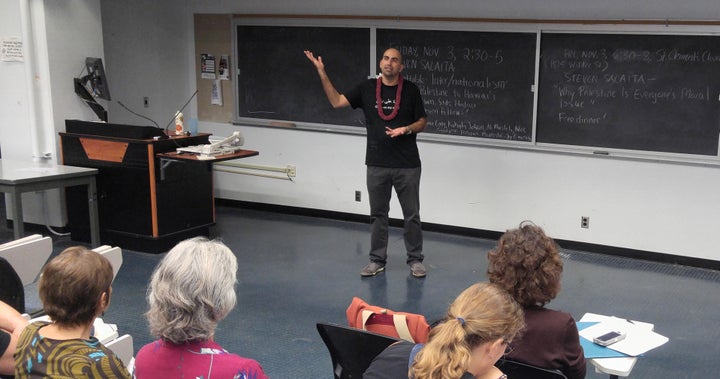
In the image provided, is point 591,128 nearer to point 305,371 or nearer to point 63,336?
point 305,371

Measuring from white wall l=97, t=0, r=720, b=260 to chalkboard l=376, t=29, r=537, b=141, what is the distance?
0.18 metres

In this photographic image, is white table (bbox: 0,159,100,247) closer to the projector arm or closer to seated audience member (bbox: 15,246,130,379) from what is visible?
the projector arm

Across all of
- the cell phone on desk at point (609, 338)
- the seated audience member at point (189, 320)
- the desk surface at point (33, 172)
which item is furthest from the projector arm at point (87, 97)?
the cell phone on desk at point (609, 338)

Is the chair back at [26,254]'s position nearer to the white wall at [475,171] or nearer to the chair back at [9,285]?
the chair back at [9,285]

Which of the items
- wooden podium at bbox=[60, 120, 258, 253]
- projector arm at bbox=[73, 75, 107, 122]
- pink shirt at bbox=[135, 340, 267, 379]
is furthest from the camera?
projector arm at bbox=[73, 75, 107, 122]

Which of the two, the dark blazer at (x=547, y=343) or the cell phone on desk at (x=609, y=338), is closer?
the dark blazer at (x=547, y=343)

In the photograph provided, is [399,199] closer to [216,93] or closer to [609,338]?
[609,338]

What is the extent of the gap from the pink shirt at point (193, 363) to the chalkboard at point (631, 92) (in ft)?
14.7

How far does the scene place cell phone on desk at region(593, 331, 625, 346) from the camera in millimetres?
2639

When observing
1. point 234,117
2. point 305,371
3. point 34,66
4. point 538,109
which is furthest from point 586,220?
point 34,66

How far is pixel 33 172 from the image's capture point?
5406 millimetres

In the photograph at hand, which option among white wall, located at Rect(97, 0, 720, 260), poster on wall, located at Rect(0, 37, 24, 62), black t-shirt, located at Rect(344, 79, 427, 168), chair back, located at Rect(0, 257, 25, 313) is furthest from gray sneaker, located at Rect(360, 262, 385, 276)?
poster on wall, located at Rect(0, 37, 24, 62)

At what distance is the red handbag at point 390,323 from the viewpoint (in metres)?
2.52

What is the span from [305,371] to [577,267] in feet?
8.61
